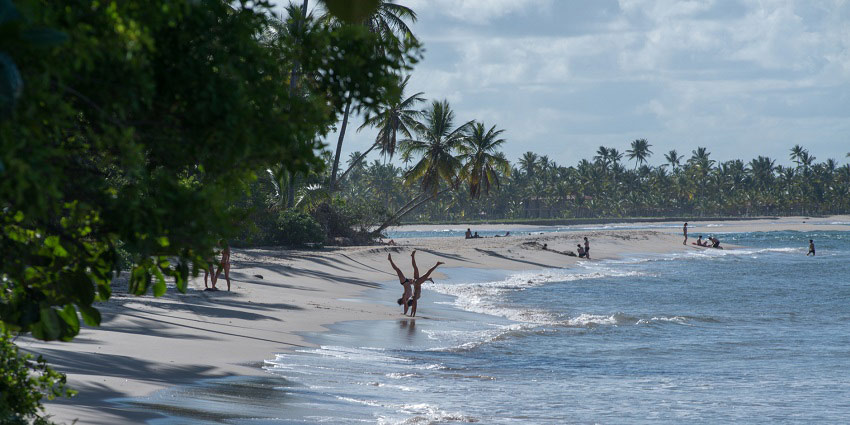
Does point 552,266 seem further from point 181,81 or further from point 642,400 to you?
point 181,81

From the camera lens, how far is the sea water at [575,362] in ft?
34.7

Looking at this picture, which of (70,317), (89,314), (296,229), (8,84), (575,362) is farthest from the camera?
(296,229)

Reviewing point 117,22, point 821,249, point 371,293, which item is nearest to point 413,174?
point 371,293

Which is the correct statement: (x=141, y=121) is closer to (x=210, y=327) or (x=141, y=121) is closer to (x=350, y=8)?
(x=350, y=8)

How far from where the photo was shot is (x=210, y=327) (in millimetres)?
14492

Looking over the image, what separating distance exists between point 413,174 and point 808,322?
30.8 m

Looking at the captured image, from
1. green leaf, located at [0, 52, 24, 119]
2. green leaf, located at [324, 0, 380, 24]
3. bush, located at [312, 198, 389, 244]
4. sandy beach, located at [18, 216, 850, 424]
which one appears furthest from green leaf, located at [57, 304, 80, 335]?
bush, located at [312, 198, 389, 244]

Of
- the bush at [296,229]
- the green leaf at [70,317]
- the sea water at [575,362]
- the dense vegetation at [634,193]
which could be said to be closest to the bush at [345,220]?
the bush at [296,229]

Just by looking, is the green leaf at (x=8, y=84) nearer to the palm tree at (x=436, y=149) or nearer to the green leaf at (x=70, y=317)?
the green leaf at (x=70, y=317)

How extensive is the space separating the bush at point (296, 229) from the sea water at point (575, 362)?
984 cm

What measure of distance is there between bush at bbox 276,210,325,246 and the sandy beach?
79.7 inches

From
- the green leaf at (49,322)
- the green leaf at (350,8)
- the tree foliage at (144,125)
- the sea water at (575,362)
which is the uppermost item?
the green leaf at (350,8)

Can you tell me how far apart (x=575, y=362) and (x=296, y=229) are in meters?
24.4

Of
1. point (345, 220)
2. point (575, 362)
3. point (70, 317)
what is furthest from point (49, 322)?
point (345, 220)
